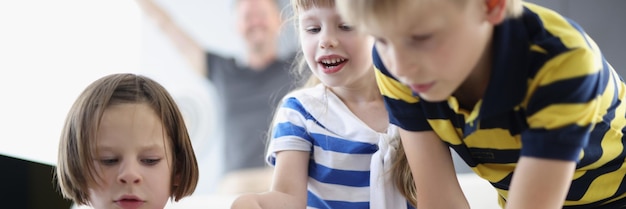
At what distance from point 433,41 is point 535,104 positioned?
6.2 inches

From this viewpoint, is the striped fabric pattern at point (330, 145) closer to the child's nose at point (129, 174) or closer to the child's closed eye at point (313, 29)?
the child's closed eye at point (313, 29)

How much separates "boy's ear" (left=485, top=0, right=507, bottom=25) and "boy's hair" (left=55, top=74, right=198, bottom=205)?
0.53 m

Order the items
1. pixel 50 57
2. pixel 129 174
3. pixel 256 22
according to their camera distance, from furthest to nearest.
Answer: pixel 256 22, pixel 50 57, pixel 129 174

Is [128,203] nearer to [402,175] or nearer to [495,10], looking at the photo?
[402,175]

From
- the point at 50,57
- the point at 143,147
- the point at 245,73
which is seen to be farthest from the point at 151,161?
the point at 245,73

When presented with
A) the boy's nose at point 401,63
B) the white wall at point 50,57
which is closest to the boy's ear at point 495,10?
the boy's nose at point 401,63

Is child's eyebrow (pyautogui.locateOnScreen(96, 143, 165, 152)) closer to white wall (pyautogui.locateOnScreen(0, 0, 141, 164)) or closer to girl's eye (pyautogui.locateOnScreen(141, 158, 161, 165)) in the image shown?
girl's eye (pyautogui.locateOnScreen(141, 158, 161, 165))

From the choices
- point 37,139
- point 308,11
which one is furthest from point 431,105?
point 37,139

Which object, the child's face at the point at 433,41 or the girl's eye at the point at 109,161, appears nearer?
the child's face at the point at 433,41

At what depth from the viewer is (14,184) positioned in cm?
136

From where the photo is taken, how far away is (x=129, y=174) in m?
1.11

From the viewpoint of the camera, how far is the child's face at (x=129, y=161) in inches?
43.9

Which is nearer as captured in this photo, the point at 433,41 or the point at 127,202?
the point at 433,41

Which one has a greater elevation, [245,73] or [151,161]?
[151,161]
